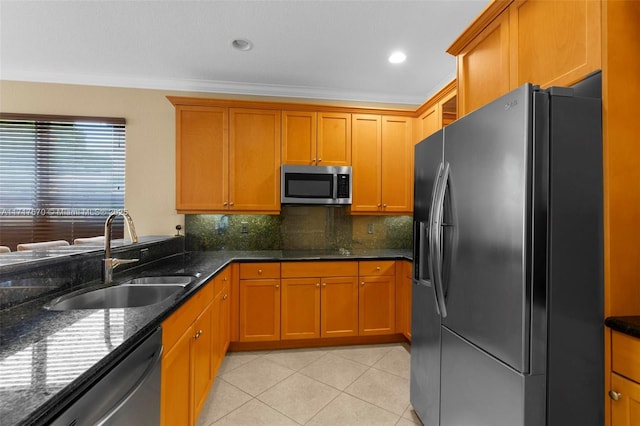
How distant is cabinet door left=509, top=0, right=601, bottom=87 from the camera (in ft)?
3.74

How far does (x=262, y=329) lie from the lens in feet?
9.16

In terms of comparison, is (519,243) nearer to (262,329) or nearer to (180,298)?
(180,298)

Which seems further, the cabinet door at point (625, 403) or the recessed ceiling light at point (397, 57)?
the recessed ceiling light at point (397, 57)

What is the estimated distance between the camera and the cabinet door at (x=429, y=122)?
291 cm

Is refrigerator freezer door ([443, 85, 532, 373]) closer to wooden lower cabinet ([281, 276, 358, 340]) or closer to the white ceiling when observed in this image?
the white ceiling

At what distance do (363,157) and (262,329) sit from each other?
6.89 feet

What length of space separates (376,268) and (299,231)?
40.5 inches

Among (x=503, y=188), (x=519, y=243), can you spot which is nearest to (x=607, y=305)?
(x=519, y=243)

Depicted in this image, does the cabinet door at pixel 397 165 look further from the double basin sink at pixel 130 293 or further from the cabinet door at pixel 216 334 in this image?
the double basin sink at pixel 130 293

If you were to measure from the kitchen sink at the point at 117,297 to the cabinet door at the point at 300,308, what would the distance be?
4.07 feet

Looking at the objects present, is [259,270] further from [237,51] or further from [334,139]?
[237,51]

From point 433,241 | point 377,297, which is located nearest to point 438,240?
point 433,241

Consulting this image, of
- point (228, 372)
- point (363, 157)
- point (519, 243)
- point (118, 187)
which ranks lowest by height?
point (228, 372)

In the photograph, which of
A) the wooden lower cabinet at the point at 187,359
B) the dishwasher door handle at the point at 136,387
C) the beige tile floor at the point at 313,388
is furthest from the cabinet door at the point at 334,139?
the dishwasher door handle at the point at 136,387
